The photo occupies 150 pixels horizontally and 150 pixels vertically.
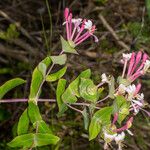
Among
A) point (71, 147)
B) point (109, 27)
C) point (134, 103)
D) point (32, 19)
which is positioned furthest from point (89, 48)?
point (134, 103)

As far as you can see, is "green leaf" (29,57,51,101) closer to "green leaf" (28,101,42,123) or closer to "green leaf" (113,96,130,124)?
"green leaf" (28,101,42,123)

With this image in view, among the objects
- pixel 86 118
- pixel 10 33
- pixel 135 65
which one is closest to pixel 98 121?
pixel 86 118

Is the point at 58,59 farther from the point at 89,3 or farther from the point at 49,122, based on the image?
the point at 89,3

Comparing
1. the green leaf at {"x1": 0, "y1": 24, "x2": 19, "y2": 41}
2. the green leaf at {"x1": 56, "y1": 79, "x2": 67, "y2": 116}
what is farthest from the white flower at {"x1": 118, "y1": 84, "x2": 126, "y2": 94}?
the green leaf at {"x1": 0, "y1": 24, "x2": 19, "y2": 41}

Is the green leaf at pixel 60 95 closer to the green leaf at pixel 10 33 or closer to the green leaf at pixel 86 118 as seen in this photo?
the green leaf at pixel 86 118

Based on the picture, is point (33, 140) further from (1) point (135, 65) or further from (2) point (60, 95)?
(1) point (135, 65)
